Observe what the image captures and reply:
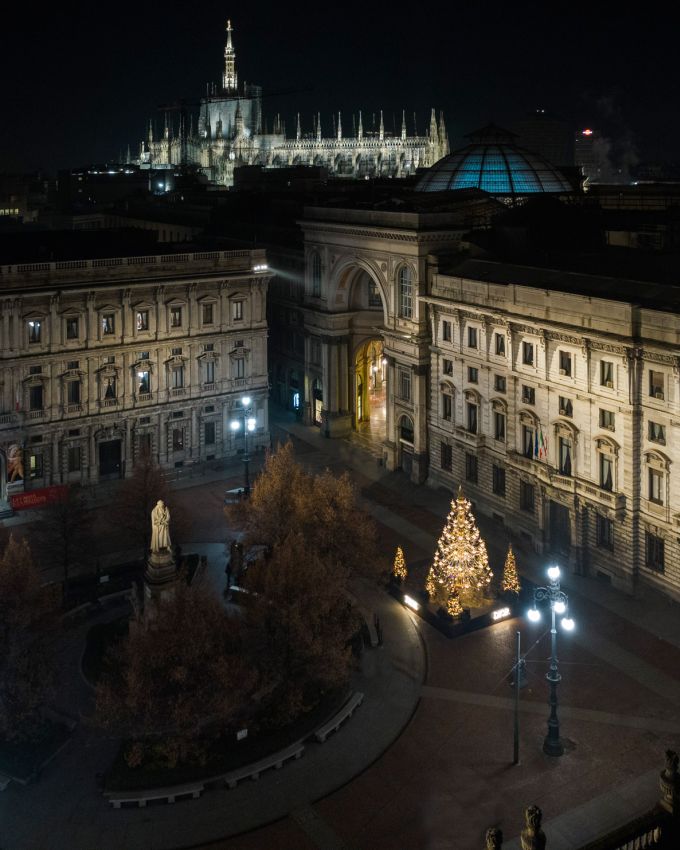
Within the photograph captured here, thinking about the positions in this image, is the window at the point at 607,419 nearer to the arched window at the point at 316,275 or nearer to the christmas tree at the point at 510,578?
the christmas tree at the point at 510,578

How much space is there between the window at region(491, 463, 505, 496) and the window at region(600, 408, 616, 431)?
10.3 metres

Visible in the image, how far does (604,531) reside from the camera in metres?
54.2

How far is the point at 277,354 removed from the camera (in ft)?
A: 302

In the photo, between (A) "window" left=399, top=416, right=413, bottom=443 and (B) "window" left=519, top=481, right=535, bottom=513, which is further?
(A) "window" left=399, top=416, right=413, bottom=443

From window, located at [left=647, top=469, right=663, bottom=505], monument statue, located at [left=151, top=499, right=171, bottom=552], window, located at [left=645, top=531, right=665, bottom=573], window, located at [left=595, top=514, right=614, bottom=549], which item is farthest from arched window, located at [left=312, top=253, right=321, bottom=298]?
→ monument statue, located at [left=151, top=499, right=171, bottom=552]

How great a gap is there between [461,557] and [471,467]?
57.8 feet

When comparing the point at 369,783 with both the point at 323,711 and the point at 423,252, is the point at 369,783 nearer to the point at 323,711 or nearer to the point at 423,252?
the point at 323,711

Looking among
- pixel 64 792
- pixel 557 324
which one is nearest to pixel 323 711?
pixel 64 792

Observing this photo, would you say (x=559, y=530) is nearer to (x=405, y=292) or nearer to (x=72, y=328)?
(x=405, y=292)

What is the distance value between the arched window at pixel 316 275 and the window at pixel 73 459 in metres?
24.9

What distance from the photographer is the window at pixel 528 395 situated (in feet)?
191

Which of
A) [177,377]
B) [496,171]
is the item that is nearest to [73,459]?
[177,377]

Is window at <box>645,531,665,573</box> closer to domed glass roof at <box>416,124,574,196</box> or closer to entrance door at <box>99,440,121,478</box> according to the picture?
entrance door at <box>99,440,121,478</box>

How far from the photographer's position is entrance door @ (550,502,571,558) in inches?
2219
